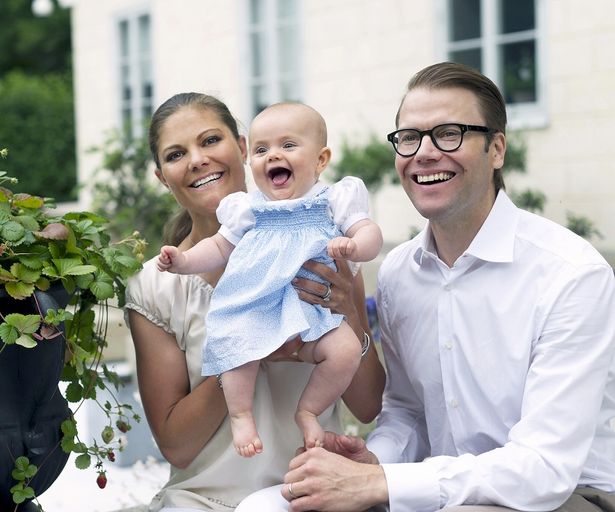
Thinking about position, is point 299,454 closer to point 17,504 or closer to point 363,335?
point 363,335

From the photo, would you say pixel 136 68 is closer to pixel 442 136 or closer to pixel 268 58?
pixel 268 58

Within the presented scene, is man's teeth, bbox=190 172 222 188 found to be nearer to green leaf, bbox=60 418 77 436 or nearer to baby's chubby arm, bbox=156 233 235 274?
baby's chubby arm, bbox=156 233 235 274

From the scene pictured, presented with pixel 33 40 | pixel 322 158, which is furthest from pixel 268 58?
pixel 33 40

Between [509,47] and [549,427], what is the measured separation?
512 centimetres

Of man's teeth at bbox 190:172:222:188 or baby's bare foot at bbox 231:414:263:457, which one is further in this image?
man's teeth at bbox 190:172:222:188

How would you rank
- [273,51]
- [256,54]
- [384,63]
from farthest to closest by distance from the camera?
[256,54] < [273,51] < [384,63]

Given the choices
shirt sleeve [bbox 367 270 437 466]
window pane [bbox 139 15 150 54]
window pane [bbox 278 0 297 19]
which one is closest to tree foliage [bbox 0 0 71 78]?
window pane [bbox 139 15 150 54]

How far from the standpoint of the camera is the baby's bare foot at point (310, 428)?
217 centimetres

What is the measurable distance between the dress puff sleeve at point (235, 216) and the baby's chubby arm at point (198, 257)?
0.03 m

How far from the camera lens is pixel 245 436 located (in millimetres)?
2193

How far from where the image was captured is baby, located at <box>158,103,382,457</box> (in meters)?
2.23

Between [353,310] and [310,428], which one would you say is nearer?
[310,428]

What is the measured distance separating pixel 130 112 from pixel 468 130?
10051 millimetres

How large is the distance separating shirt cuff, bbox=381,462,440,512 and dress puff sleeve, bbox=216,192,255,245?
0.71m
